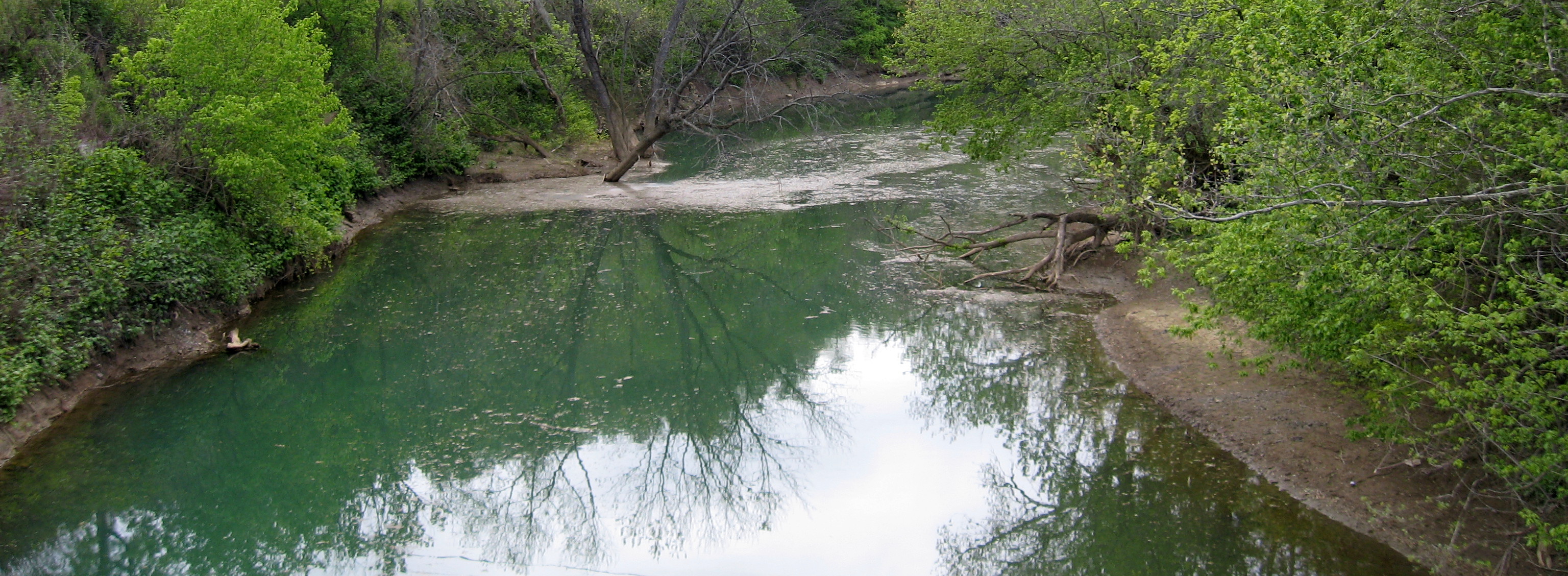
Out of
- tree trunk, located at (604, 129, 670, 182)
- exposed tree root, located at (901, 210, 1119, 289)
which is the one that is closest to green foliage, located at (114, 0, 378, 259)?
exposed tree root, located at (901, 210, 1119, 289)

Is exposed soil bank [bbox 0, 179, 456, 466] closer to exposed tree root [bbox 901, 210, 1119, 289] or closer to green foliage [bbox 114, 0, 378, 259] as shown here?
green foliage [bbox 114, 0, 378, 259]

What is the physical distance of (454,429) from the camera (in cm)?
1180

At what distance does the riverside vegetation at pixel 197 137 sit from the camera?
1236 centimetres

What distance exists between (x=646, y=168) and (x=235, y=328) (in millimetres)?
16452

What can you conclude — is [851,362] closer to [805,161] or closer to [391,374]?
[391,374]

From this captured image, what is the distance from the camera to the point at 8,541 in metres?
9.21

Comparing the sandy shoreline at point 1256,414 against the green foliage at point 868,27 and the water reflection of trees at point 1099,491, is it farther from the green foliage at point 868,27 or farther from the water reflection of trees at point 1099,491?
the green foliage at point 868,27

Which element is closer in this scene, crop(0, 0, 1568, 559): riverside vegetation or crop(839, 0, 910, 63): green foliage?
crop(0, 0, 1568, 559): riverside vegetation

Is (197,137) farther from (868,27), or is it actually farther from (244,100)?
(868,27)

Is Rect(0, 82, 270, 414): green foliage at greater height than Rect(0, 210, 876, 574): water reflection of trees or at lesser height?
greater

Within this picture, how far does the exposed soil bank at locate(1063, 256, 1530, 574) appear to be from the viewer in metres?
8.12

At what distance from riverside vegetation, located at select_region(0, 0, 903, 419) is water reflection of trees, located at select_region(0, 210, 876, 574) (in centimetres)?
121

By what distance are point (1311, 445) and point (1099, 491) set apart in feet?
6.92

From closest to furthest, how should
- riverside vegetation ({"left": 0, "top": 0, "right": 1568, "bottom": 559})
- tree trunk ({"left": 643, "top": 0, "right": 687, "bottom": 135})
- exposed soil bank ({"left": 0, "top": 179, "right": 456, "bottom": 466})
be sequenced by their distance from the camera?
riverside vegetation ({"left": 0, "top": 0, "right": 1568, "bottom": 559}), exposed soil bank ({"left": 0, "top": 179, "right": 456, "bottom": 466}), tree trunk ({"left": 643, "top": 0, "right": 687, "bottom": 135})
